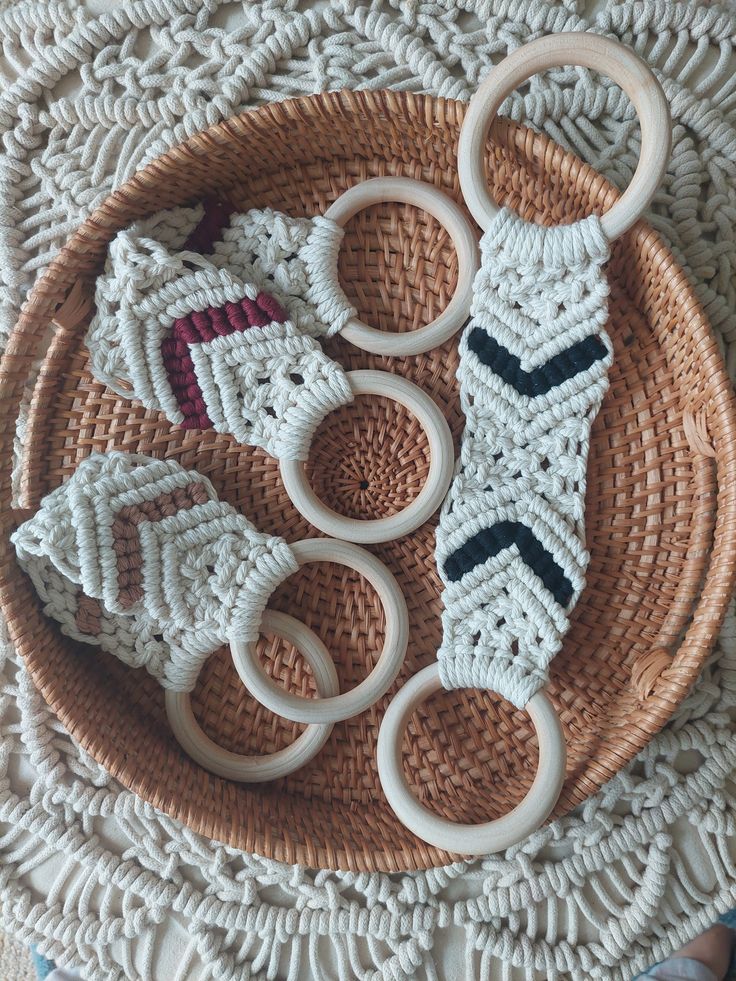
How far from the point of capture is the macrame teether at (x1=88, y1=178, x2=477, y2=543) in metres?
0.71

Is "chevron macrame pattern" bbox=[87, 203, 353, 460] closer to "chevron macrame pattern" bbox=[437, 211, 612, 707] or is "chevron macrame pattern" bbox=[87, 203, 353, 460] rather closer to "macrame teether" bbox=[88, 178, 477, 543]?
"macrame teether" bbox=[88, 178, 477, 543]

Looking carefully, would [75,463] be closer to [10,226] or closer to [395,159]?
[10,226]

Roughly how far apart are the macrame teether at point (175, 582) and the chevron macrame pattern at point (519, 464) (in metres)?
0.08

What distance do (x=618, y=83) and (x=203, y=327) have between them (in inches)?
14.9

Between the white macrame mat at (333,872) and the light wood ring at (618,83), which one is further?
the white macrame mat at (333,872)

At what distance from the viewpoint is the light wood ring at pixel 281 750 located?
2.45 ft

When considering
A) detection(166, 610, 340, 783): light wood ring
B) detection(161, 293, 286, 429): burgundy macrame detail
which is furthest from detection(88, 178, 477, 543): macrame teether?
detection(166, 610, 340, 783): light wood ring

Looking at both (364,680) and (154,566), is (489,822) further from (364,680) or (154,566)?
(154,566)

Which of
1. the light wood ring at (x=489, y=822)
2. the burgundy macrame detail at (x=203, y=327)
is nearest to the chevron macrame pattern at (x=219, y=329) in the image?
the burgundy macrame detail at (x=203, y=327)

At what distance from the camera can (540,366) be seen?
27.3 inches

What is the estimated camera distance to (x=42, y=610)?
29.2 inches

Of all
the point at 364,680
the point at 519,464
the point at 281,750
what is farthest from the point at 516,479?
the point at 281,750

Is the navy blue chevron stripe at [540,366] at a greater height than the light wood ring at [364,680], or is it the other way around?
the navy blue chevron stripe at [540,366]

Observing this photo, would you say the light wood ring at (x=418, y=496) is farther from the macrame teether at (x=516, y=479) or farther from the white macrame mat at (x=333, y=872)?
the white macrame mat at (x=333, y=872)
